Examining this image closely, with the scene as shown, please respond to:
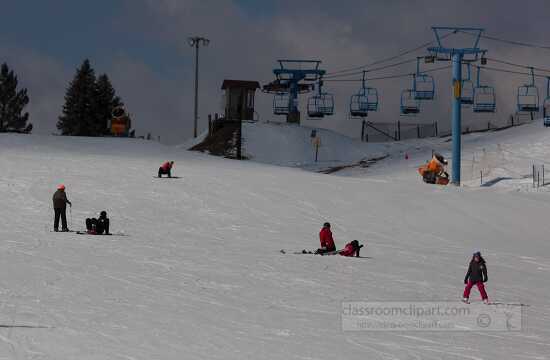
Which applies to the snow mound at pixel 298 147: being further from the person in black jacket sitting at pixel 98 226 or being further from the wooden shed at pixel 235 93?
the person in black jacket sitting at pixel 98 226

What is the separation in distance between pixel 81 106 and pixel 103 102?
8.08 ft

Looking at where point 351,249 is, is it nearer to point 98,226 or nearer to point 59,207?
point 98,226

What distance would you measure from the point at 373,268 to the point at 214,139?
192 ft

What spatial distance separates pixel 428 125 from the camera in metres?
85.1

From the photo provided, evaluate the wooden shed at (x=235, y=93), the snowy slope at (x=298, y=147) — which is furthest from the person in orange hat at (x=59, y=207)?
the wooden shed at (x=235, y=93)

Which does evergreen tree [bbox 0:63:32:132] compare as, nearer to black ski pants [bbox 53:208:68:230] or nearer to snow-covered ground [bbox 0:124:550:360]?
snow-covered ground [bbox 0:124:550:360]

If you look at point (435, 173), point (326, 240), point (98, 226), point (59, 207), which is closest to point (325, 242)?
point (326, 240)

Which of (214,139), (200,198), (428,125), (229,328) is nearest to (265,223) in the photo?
(200,198)

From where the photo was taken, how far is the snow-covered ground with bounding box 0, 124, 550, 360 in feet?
38.0

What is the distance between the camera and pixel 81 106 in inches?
3622

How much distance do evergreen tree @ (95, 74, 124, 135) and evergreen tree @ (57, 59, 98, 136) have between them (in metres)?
0.35

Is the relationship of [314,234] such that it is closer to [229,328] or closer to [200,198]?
[200,198]

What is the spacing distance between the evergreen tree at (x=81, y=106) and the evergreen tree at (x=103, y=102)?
1.14ft

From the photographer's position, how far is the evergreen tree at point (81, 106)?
91812mm
